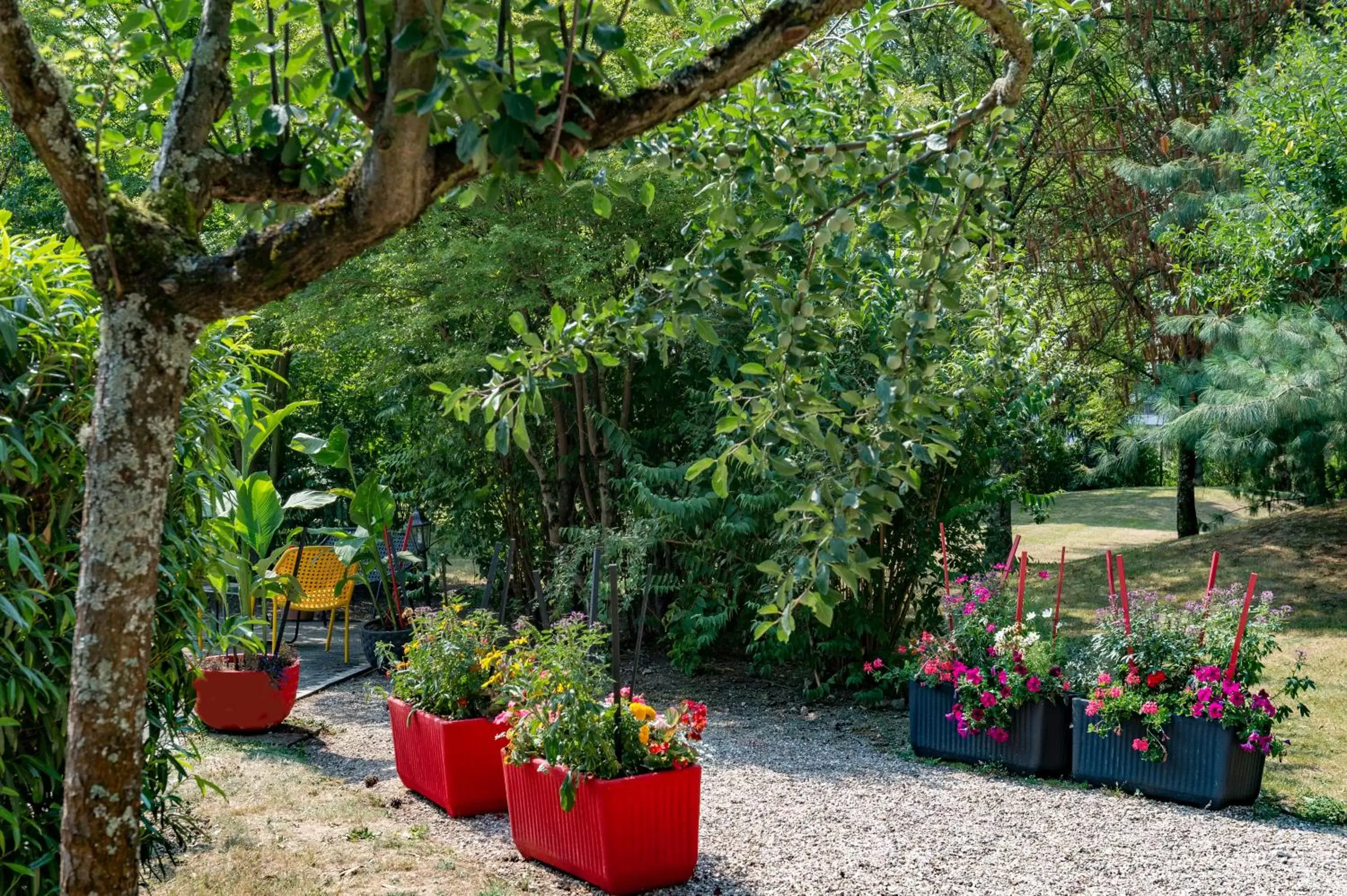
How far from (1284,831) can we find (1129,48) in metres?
10.3

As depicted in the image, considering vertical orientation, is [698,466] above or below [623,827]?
above

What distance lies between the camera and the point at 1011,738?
595cm

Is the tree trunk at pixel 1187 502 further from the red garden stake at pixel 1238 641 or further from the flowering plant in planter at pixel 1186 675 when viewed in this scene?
the red garden stake at pixel 1238 641

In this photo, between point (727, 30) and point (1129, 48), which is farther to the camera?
point (1129, 48)

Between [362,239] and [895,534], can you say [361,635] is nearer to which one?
[895,534]

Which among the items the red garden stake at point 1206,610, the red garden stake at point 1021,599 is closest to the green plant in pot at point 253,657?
the red garden stake at point 1021,599

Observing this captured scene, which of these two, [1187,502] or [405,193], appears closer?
[405,193]

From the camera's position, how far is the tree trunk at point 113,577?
1813 millimetres

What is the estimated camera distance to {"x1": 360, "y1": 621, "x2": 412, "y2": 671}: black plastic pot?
796 cm

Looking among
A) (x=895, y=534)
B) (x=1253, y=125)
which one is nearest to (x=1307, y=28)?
(x=1253, y=125)

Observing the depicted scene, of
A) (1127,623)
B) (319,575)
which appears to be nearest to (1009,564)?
(1127,623)

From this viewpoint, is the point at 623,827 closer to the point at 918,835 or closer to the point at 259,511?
the point at 918,835

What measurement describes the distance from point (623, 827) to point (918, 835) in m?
1.56

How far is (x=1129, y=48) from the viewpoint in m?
12.9
